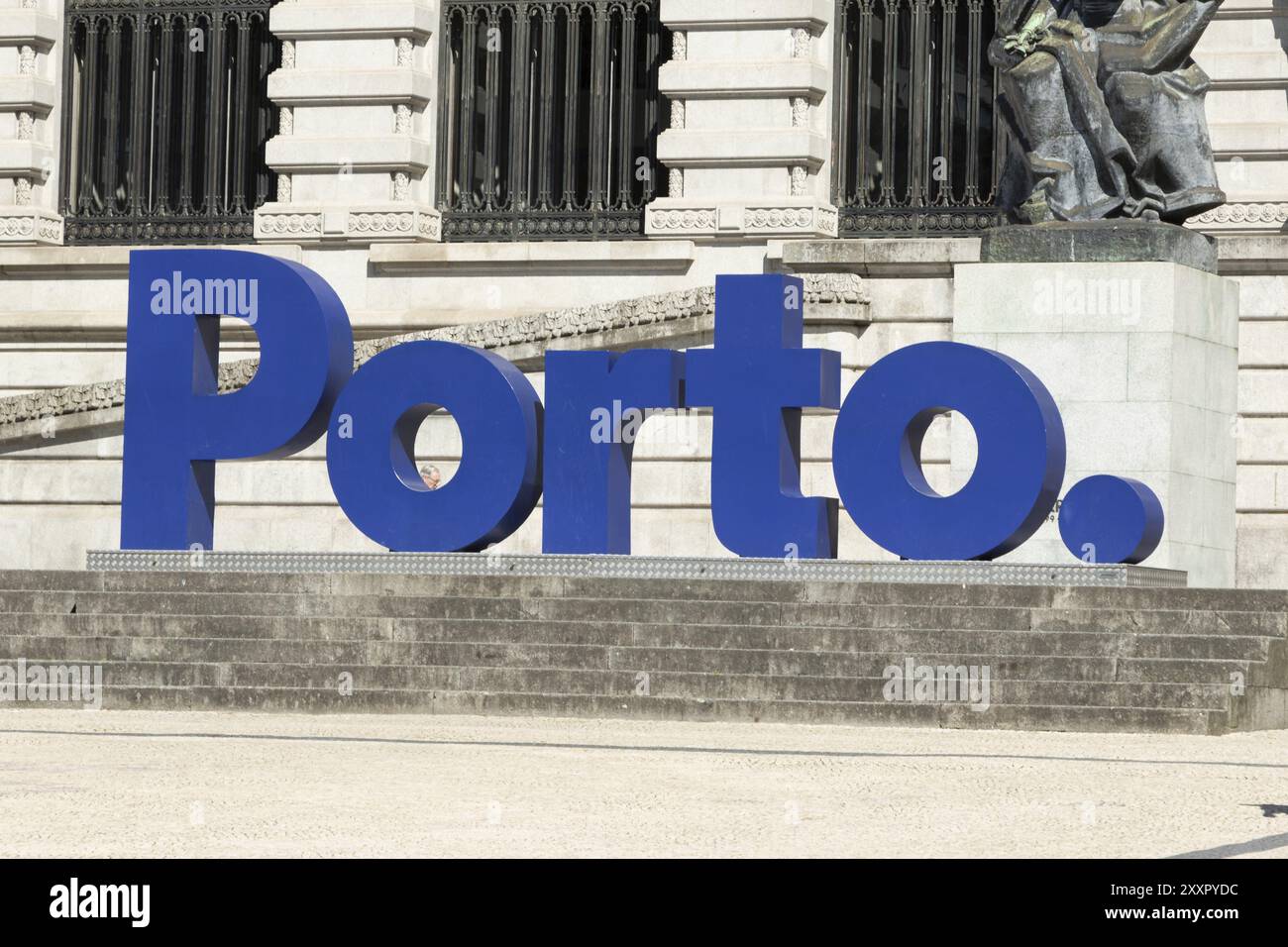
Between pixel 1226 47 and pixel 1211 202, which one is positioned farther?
pixel 1226 47

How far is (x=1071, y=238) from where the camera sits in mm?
22922

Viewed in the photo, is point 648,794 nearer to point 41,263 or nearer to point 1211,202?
point 1211,202

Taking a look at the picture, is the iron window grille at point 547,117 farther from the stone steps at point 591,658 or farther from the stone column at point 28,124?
the stone steps at point 591,658

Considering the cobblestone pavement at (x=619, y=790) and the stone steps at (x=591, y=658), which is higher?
the stone steps at (x=591, y=658)

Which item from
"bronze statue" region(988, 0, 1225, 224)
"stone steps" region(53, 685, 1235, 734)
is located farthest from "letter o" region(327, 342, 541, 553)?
"bronze statue" region(988, 0, 1225, 224)

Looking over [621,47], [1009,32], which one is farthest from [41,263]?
[1009,32]

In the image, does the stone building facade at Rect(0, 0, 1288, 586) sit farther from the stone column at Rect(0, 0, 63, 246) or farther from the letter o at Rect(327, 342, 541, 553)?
the letter o at Rect(327, 342, 541, 553)

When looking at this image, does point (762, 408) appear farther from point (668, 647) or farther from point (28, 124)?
point (28, 124)

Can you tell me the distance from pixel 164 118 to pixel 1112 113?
14681 mm

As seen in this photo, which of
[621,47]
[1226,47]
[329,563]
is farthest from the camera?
Answer: [621,47]

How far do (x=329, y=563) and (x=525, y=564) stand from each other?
1611 millimetres

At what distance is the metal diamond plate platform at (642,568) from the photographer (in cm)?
2027

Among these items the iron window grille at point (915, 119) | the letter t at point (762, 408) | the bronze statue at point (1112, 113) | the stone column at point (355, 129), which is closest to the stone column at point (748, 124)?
the iron window grille at point (915, 119)

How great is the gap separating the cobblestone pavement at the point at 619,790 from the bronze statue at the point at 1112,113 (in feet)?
21.3
